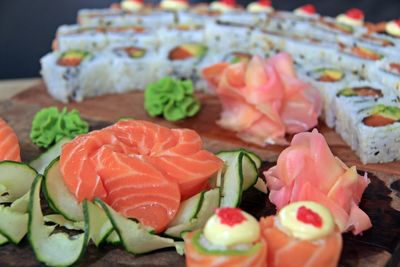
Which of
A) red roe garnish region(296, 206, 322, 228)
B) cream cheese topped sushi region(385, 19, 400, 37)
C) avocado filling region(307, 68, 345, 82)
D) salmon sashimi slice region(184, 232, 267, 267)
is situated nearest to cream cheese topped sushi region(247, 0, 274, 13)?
cream cheese topped sushi region(385, 19, 400, 37)

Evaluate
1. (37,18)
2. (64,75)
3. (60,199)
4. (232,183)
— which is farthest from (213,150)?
(37,18)

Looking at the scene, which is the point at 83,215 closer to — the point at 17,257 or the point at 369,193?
the point at 17,257

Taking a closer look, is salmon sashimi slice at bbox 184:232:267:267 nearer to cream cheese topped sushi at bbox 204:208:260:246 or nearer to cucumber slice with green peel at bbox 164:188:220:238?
cream cheese topped sushi at bbox 204:208:260:246

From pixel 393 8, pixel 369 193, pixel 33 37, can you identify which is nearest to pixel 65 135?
pixel 369 193

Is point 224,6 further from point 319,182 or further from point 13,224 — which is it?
point 13,224

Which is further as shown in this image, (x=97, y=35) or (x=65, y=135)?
(x=97, y=35)
